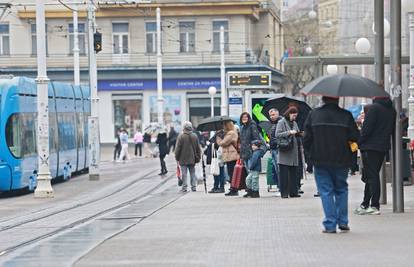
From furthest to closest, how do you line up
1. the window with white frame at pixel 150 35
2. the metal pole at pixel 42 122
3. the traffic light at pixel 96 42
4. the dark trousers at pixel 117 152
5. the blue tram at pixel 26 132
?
1. the window with white frame at pixel 150 35
2. the dark trousers at pixel 117 152
3. the traffic light at pixel 96 42
4. the blue tram at pixel 26 132
5. the metal pole at pixel 42 122

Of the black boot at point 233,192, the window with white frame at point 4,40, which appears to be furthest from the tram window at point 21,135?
the window with white frame at point 4,40

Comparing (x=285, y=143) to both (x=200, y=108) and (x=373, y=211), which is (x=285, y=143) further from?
(x=200, y=108)

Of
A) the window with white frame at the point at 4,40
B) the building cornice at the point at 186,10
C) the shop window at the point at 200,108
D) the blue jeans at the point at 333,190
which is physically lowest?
the blue jeans at the point at 333,190

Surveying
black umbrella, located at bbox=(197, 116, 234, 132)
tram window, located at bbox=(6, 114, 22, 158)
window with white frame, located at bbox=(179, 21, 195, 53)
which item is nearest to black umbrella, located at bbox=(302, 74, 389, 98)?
black umbrella, located at bbox=(197, 116, 234, 132)

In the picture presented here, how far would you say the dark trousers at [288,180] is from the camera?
2044 centimetres

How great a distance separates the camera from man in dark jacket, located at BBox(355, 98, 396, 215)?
49.5 ft

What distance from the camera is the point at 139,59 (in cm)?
6750

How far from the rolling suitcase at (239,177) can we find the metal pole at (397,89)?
6.71 m

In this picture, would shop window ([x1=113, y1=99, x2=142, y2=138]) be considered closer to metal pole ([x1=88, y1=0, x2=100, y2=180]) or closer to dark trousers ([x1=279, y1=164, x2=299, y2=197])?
metal pole ([x1=88, y1=0, x2=100, y2=180])

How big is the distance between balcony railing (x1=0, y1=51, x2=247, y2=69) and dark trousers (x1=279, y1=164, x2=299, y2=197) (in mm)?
46266

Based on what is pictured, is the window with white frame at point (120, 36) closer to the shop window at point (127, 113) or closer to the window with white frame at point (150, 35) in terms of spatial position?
the window with white frame at point (150, 35)

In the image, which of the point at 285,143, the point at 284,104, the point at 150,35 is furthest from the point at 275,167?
the point at 150,35

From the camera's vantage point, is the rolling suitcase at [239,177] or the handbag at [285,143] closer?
the handbag at [285,143]

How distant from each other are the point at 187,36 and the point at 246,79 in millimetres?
33049
